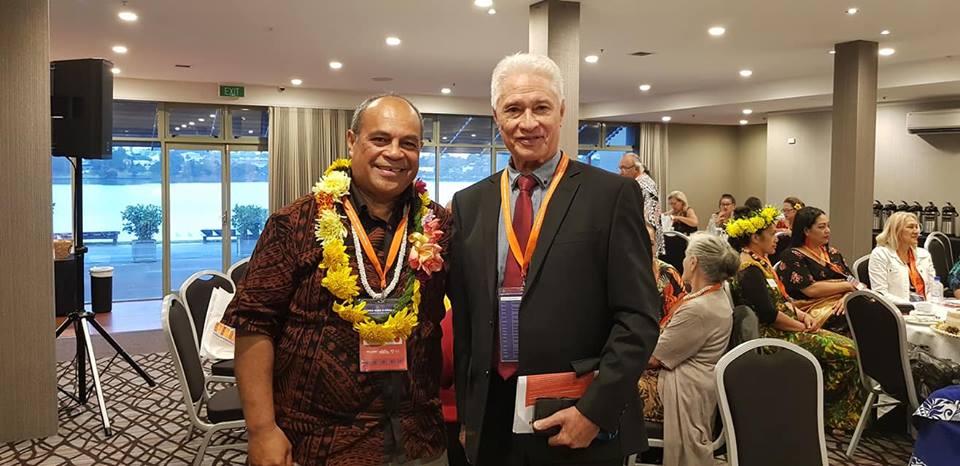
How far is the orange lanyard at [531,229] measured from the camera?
5.46ft

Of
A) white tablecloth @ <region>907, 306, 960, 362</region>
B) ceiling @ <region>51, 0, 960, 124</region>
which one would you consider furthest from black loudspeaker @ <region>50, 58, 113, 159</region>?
white tablecloth @ <region>907, 306, 960, 362</region>

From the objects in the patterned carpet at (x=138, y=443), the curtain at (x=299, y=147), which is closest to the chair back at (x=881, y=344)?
the patterned carpet at (x=138, y=443)

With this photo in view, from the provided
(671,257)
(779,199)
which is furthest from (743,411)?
(779,199)

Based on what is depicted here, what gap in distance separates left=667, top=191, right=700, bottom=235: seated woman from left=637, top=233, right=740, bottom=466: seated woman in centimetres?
776

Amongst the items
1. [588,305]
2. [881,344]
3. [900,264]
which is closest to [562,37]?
[900,264]

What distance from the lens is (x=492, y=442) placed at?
67.0 inches

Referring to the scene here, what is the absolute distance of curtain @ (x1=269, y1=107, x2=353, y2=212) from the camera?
39.5 ft

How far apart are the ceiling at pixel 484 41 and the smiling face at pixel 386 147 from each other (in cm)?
491

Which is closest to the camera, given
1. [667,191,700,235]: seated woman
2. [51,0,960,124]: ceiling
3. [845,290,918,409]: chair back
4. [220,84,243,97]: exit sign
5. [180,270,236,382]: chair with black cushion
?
[845,290,918,409]: chair back

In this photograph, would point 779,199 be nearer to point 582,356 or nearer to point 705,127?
point 705,127

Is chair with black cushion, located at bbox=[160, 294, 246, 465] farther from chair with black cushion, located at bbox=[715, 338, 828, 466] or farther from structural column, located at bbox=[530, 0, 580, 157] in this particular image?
structural column, located at bbox=[530, 0, 580, 157]

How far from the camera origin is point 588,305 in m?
1.65

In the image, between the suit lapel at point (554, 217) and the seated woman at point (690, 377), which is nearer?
the suit lapel at point (554, 217)

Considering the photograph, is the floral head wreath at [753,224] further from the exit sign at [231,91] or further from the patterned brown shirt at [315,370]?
the exit sign at [231,91]
